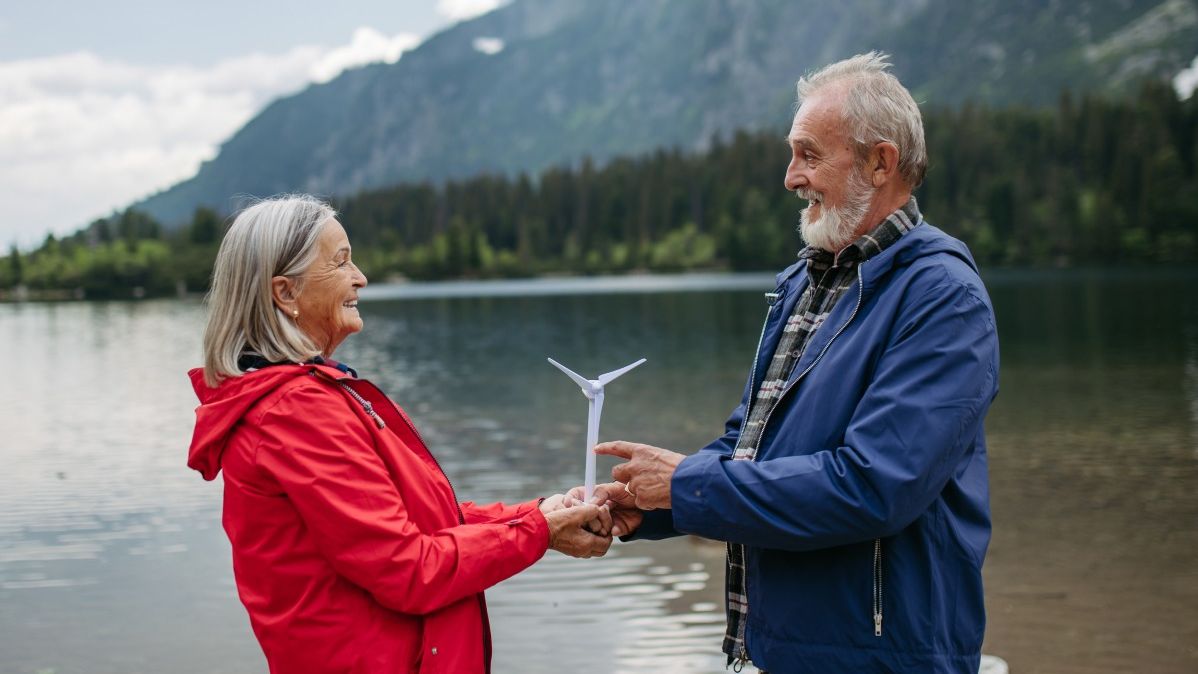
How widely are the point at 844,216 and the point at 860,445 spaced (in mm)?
864

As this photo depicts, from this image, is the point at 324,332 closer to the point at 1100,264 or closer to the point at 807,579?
the point at 807,579

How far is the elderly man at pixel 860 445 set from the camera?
9.48 ft

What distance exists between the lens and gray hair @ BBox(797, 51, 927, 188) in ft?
10.8

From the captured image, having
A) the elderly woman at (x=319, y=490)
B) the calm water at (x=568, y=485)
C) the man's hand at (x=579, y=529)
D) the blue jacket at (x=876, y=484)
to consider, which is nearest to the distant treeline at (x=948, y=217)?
the calm water at (x=568, y=485)

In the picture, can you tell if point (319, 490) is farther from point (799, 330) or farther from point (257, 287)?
point (799, 330)

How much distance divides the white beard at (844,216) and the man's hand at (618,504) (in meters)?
1.12

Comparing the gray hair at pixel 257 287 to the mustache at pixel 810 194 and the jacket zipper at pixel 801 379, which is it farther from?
the mustache at pixel 810 194

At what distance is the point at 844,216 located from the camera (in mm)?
3396

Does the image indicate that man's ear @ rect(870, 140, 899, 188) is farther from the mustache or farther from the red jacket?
the red jacket

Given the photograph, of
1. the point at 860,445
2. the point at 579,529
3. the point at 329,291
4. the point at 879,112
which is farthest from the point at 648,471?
the point at 879,112

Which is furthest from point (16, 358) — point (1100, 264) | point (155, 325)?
point (1100, 264)

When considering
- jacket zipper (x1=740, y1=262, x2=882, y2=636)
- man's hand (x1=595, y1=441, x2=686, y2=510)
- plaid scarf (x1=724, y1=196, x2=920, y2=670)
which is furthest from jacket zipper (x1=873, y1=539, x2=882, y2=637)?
man's hand (x1=595, y1=441, x2=686, y2=510)

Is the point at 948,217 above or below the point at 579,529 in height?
above

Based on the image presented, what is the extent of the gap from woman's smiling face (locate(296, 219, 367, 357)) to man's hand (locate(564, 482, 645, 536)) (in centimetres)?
104
